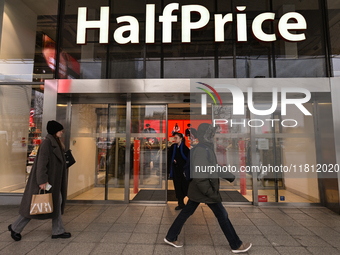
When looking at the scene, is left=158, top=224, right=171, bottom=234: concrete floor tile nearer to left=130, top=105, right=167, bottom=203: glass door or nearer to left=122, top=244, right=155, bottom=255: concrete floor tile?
left=122, top=244, right=155, bottom=255: concrete floor tile

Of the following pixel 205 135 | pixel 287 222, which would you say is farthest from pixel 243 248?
pixel 287 222

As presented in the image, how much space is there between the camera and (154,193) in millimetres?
5488

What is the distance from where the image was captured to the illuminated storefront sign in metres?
5.13

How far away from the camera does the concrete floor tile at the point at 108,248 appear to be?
2.93 m

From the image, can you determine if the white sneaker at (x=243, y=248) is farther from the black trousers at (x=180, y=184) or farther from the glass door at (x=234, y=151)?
the black trousers at (x=180, y=184)

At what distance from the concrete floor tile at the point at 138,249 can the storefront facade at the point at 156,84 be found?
2.20m

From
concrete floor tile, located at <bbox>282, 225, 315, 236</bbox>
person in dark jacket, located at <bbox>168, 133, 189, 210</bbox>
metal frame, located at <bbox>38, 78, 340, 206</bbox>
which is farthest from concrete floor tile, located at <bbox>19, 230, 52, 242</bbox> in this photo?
concrete floor tile, located at <bbox>282, 225, 315, 236</bbox>

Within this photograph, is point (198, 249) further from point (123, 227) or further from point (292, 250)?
point (123, 227)

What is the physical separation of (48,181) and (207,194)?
238 cm

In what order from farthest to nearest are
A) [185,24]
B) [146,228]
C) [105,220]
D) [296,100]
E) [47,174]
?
1. [185,24]
2. [296,100]
3. [105,220]
4. [146,228]
5. [47,174]

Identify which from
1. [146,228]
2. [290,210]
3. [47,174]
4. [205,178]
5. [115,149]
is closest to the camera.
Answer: [205,178]

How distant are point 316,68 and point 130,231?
5.50 metres

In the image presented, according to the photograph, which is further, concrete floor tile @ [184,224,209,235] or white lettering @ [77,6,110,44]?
white lettering @ [77,6,110,44]

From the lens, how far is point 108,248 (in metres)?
3.04
